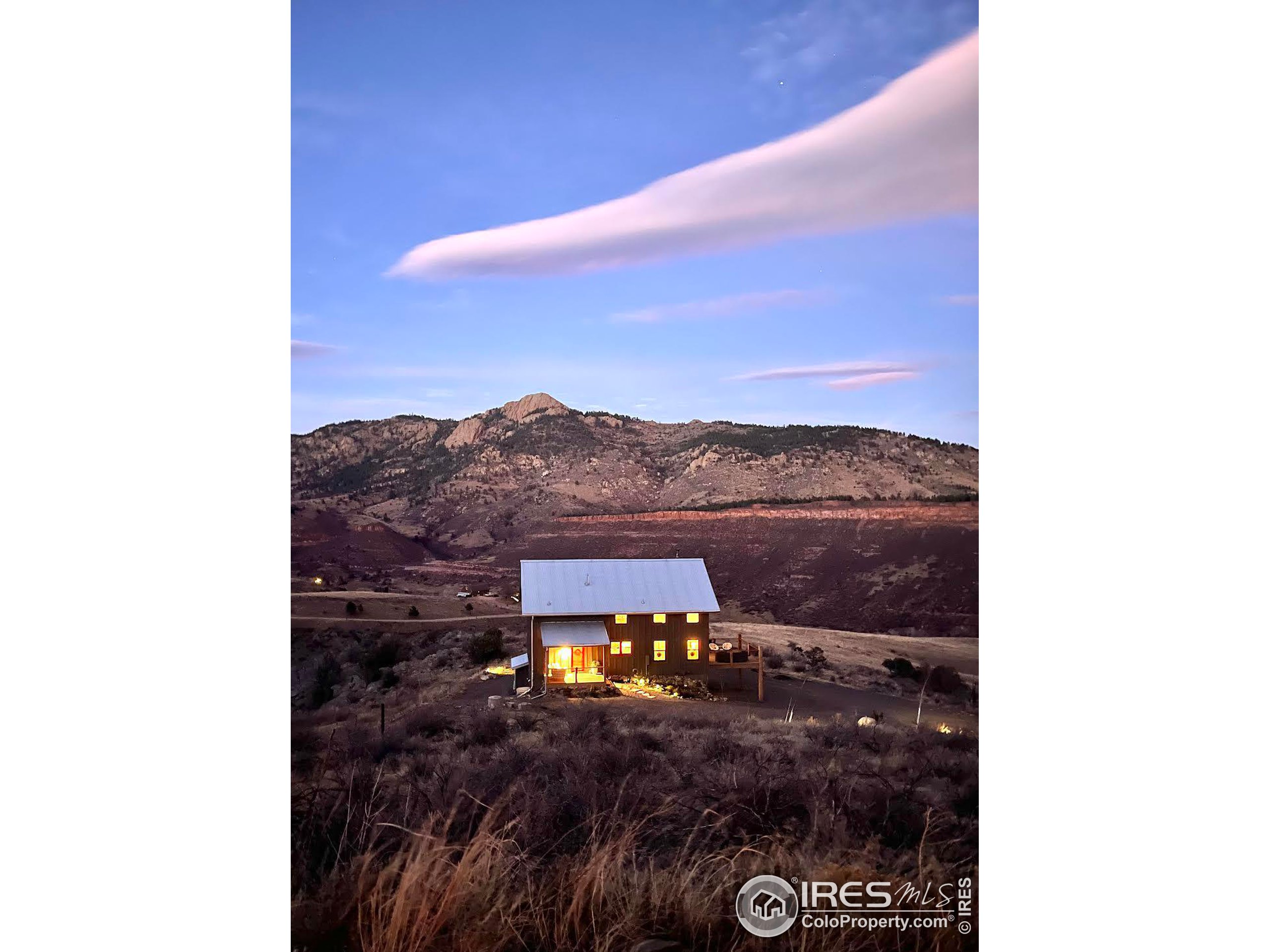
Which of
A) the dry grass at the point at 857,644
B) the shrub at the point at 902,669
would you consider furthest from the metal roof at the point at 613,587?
the shrub at the point at 902,669

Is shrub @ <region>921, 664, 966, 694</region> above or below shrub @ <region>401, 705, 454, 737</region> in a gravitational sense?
above

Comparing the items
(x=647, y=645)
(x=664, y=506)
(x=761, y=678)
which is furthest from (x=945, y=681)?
(x=664, y=506)

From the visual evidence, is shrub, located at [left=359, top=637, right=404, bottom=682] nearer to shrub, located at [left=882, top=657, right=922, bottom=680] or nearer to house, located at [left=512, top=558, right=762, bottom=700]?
house, located at [left=512, top=558, right=762, bottom=700]

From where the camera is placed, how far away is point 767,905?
8.85 feet

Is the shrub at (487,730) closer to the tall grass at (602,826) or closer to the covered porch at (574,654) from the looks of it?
the tall grass at (602,826)

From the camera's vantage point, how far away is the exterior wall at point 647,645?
3.34 meters

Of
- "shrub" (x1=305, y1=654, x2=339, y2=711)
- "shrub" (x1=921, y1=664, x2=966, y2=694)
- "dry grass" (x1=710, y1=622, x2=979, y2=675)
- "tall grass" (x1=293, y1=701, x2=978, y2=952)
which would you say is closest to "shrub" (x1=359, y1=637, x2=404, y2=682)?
"shrub" (x1=305, y1=654, x2=339, y2=711)

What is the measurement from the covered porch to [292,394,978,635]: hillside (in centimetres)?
41

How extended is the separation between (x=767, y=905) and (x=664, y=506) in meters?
1.85

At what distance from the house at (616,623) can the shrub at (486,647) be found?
189 mm

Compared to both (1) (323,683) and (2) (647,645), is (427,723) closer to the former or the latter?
(1) (323,683)

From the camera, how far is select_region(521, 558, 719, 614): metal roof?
3.42m

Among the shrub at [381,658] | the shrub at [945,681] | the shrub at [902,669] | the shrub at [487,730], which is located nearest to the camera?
the shrub at [487,730]
